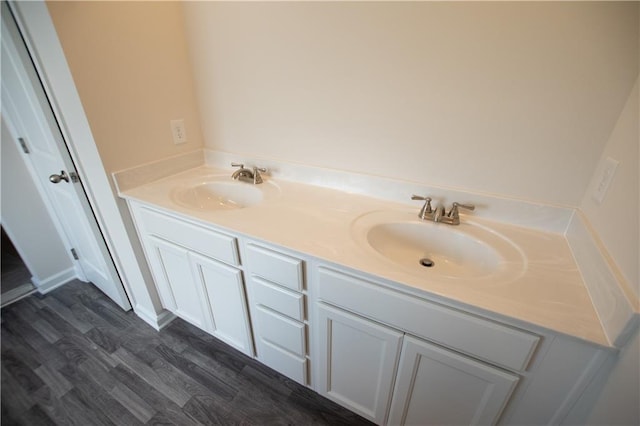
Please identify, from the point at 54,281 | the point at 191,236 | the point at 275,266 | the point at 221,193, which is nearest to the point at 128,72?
the point at 221,193

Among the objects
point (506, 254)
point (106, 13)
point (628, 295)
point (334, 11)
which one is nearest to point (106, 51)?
point (106, 13)

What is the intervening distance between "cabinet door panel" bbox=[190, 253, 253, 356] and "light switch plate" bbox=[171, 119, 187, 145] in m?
0.70

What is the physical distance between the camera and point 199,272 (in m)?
1.30

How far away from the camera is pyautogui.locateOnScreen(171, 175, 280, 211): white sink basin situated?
1.42 meters

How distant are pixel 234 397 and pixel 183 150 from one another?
4.42ft

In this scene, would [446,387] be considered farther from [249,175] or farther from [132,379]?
[132,379]

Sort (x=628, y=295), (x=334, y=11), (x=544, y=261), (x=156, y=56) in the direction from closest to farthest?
1. (x=628, y=295)
2. (x=544, y=261)
3. (x=334, y=11)
4. (x=156, y=56)

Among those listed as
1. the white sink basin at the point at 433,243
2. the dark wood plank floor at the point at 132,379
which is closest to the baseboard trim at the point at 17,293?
the dark wood plank floor at the point at 132,379

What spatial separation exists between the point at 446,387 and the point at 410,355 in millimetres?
156

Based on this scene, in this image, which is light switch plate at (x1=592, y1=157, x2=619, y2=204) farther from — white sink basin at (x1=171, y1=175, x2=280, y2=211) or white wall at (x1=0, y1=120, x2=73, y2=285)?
white wall at (x1=0, y1=120, x2=73, y2=285)

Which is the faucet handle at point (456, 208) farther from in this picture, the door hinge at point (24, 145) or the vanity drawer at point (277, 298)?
the door hinge at point (24, 145)

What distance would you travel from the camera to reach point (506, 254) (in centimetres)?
90

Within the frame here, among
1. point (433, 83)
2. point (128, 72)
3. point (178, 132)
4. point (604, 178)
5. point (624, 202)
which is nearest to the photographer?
point (624, 202)

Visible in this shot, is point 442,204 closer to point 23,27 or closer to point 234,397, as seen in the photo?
point 234,397
